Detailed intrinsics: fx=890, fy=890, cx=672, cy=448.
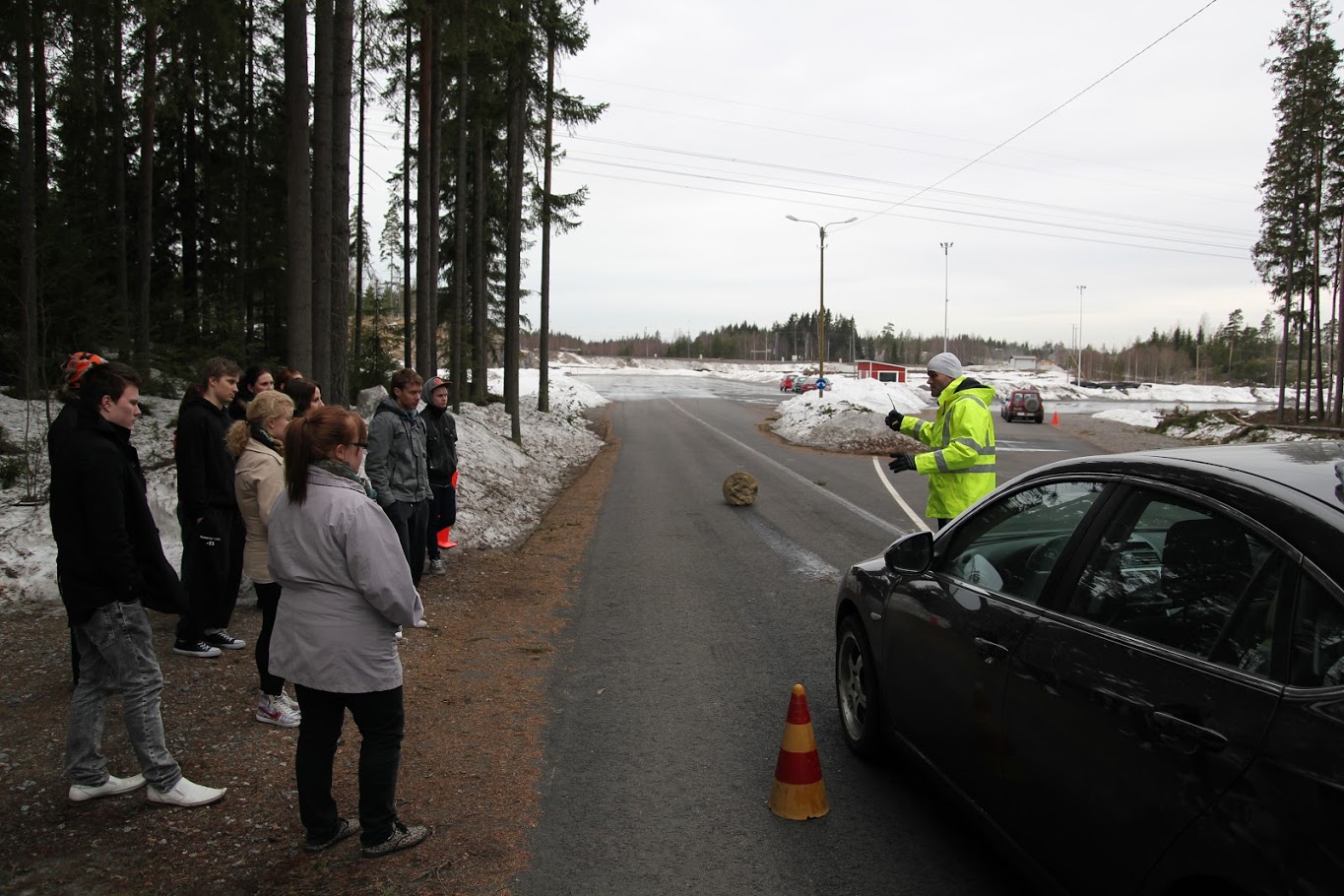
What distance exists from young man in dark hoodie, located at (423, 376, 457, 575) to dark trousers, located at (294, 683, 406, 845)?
5175 mm

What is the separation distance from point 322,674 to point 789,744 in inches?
83.2

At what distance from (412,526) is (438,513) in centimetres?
139

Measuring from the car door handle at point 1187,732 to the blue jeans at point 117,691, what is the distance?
4083 mm

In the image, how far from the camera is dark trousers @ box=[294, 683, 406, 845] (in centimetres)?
371

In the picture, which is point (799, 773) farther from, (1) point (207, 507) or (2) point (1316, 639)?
(1) point (207, 507)

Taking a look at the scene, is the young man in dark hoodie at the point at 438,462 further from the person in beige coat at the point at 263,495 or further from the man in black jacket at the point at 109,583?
the man in black jacket at the point at 109,583

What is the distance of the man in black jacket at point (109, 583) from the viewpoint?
155 inches

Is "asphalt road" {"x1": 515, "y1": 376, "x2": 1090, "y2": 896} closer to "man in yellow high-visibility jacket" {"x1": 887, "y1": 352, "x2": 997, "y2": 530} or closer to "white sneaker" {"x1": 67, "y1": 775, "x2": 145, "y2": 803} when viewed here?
"man in yellow high-visibility jacket" {"x1": 887, "y1": 352, "x2": 997, "y2": 530}

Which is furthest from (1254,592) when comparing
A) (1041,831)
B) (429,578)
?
(429,578)

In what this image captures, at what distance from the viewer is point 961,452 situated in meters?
6.19

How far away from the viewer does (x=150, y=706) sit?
13.7 ft

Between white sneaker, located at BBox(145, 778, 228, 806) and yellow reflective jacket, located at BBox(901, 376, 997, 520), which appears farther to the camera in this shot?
yellow reflective jacket, located at BBox(901, 376, 997, 520)

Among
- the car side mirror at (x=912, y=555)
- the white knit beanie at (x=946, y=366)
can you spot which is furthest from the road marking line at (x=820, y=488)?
the car side mirror at (x=912, y=555)

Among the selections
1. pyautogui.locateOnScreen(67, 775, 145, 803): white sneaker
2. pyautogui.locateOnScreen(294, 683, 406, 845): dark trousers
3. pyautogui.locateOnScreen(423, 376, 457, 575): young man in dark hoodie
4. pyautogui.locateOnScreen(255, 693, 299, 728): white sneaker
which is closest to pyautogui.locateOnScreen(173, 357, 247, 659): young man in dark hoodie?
pyautogui.locateOnScreen(255, 693, 299, 728): white sneaker
